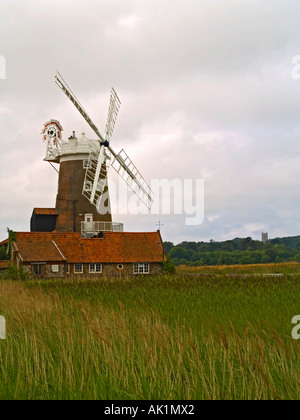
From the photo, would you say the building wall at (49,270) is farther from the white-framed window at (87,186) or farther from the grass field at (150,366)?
the grass field at (150,366)

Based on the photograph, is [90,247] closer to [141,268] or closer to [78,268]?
[78,268]

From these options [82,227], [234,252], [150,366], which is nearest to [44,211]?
[82,227]

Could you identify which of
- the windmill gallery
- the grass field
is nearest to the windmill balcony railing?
the windmill gallery

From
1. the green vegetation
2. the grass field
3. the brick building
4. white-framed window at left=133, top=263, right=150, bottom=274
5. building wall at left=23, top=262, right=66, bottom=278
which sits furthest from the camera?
the green vegetation

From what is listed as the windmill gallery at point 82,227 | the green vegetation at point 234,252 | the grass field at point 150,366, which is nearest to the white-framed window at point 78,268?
the windmill gallery at point 82,227

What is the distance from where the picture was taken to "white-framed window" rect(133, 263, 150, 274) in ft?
130

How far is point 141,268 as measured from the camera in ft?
130

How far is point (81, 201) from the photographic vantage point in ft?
126

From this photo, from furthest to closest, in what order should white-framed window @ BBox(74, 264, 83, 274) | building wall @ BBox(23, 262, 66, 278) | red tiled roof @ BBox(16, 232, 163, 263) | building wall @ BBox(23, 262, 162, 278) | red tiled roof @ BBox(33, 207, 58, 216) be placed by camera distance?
1. red tiled roof @ BBox(33, 207, 58, 216)
2. white-framed window @ BBox(74, 264, 83, 274)
3. red tiled roof @ BBox(16, 232, 163, 263)
4. building wall @ BBox(23, 262, 162, 278)
5. building wall @ BBox(23, 262, 66, 278)

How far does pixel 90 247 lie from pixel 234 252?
54.1 meters

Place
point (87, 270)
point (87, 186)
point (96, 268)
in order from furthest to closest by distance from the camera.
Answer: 1. point (96, 268)
2. point (87, 270)
3. point (87, 186)

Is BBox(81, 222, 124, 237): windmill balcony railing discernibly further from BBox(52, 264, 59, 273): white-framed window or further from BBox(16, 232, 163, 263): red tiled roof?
BBox(52, 264, 59, 273): white-framed window

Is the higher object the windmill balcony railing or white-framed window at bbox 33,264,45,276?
the windmill balcony railing
